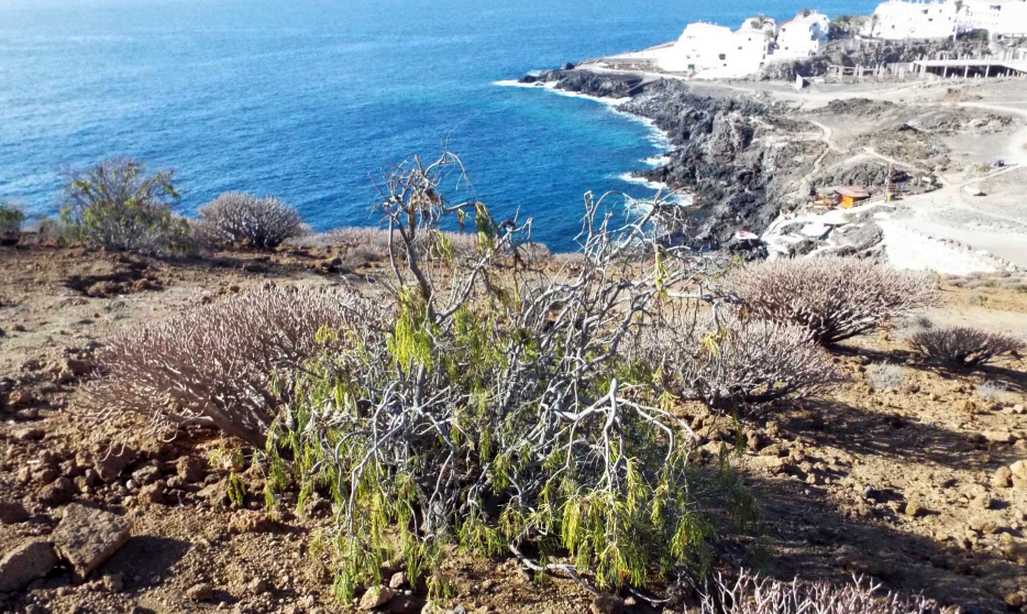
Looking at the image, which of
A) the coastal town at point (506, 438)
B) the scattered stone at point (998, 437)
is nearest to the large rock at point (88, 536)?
the coastal town at point (506, 438)

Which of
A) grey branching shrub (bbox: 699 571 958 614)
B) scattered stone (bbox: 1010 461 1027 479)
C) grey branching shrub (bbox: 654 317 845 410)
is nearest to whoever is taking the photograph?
grey branching shrub (bbox: 699 571 958 614)

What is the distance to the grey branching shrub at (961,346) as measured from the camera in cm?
914

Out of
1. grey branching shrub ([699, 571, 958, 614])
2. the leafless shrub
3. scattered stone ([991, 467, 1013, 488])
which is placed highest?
grey branching shrub ([699, 571, 958, 614])

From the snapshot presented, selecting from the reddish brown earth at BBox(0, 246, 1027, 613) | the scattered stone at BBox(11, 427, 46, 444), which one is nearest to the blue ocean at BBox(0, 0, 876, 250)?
the reddish brown earth at BBox(0, 246, 1027, 613)

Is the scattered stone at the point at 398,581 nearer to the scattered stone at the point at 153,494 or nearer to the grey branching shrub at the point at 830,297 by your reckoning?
the scattered stone at the point at 153,494

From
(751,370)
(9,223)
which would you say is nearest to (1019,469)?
(751,370)

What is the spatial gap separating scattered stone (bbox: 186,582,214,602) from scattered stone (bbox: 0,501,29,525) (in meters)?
1.37

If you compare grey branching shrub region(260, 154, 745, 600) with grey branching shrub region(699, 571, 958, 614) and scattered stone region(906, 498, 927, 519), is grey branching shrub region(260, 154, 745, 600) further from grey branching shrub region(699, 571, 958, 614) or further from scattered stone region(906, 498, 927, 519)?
scattered stone region(906, 498, 927, 519)

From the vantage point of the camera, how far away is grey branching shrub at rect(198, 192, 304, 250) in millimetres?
16031

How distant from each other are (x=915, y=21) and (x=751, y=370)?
9464cm

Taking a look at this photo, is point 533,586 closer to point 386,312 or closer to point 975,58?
point 386,312

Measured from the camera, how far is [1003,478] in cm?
607

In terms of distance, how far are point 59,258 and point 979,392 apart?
12.4 meters

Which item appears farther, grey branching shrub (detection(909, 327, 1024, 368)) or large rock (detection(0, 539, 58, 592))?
grey branching shrub (detection(909, 327, 1024, 368))
